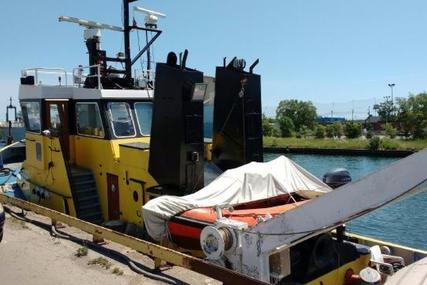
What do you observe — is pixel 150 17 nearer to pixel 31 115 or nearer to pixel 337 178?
pixel 31 115

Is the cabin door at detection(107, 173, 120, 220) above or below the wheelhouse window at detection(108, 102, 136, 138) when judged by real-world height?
below

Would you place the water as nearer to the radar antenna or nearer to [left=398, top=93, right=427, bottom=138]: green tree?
the radar antenna

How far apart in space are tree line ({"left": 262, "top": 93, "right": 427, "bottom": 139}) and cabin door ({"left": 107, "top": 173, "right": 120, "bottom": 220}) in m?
55.3

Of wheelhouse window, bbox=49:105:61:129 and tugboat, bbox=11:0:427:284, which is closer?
tugboat, bbox=11:0:427:284

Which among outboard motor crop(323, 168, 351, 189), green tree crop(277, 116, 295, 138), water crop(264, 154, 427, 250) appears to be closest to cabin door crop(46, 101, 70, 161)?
outboard motor crop(323, 168, 351, 189)

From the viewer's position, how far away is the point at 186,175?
7.48 meters

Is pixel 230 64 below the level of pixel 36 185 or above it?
above

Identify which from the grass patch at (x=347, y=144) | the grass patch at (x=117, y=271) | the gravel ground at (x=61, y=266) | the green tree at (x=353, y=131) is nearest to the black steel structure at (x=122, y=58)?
the gravel ground at (x=61, y=266)

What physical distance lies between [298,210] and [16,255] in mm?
4424

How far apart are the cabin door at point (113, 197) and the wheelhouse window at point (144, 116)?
1135mm

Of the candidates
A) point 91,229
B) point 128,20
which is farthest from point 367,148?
point 91,229

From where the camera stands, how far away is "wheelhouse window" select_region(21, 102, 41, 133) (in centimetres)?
1061

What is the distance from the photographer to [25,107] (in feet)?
36.6

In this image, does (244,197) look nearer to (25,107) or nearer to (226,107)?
(226,107)
